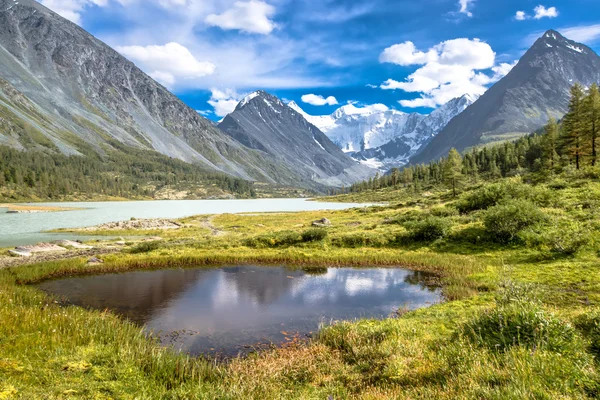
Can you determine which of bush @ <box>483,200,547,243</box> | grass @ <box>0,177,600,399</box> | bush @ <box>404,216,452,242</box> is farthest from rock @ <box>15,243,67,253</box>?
bush @ <box>483,200,547,243</box>

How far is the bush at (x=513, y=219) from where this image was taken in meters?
32.4

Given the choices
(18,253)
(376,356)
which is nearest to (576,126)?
(376,356)

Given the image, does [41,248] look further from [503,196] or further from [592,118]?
[592,118]

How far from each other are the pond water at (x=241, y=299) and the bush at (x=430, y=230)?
384 inches

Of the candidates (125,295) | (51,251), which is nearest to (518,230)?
(125,295)

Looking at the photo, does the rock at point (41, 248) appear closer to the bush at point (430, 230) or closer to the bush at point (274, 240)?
the bush at point (274, 240)

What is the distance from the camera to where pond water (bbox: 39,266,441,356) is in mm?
16391

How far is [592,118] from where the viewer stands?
223 feet

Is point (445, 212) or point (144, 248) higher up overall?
point (445, 212)

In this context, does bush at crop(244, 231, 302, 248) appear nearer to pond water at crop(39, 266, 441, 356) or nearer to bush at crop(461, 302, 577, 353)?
pond water at crop(39, 266, 441, 356)

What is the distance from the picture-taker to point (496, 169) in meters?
150

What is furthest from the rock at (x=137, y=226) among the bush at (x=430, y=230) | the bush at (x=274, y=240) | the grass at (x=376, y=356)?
the bush at (x=430, y=230)

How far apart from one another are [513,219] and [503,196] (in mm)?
13903

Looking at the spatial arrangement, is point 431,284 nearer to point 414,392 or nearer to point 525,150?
point 414,392
